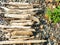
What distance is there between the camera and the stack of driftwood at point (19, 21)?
928cm

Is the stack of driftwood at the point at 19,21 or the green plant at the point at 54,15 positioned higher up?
the green plant at the point at 54,15

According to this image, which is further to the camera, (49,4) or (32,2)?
(32,2)

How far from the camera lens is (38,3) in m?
12.7

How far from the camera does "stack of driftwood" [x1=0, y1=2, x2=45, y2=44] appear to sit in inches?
365

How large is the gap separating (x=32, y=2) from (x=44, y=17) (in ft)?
8.14

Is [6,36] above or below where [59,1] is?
below

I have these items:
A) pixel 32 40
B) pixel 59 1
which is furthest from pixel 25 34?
pixel 59 1

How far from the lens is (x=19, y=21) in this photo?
10523mm

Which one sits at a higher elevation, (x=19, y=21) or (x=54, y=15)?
(x=54, y=15)

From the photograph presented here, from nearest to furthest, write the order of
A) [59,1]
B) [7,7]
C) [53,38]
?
[53,38]
[59,1]
[7,7]

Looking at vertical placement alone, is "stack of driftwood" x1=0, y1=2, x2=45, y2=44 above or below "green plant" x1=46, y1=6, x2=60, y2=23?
below

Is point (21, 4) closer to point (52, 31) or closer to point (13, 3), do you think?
point (13, 3)

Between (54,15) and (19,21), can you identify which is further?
(19,21)

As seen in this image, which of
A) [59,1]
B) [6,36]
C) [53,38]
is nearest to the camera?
[53,38]
